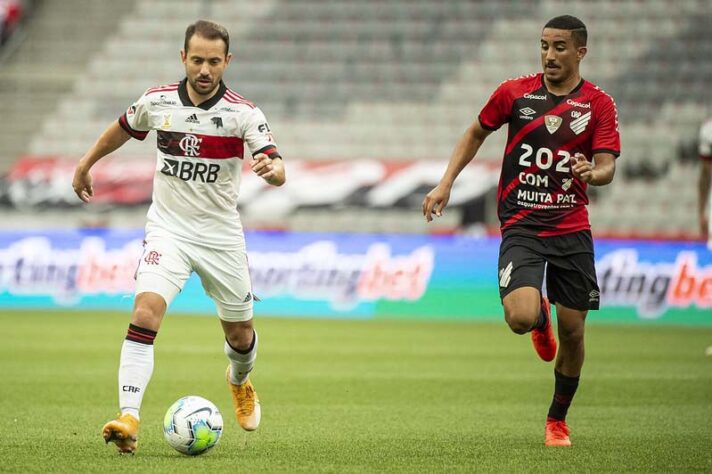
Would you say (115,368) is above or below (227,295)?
below

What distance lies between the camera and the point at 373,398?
9.63 m

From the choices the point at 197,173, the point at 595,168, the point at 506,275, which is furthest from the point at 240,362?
the point at 595,168

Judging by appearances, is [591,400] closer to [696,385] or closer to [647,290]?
[696,385]

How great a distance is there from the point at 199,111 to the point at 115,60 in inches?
780

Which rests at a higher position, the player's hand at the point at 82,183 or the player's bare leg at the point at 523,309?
the player's hand at the point at 82,183

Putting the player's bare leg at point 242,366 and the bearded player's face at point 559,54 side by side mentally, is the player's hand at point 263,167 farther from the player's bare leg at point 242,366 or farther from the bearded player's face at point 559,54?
the bearded player's face at point 559,54

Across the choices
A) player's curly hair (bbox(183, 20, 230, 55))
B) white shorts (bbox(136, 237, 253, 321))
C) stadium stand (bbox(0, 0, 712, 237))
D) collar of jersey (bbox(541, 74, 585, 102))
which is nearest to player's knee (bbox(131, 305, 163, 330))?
white shorts (bbox(136, 237, 253, 321))

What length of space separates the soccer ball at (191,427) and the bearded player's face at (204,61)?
1.72m

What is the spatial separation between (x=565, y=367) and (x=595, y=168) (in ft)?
4.37

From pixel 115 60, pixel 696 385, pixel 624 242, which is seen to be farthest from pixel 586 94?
pixel 115 60

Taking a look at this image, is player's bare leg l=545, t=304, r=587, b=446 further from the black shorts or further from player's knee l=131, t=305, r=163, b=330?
player's knee l=131, t=305, r=163, b=330

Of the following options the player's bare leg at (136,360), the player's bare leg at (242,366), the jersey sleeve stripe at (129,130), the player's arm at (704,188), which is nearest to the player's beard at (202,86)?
the jersey sleeve stripe at (129,130)

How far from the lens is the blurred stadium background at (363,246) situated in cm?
776

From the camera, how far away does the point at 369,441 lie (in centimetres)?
720
